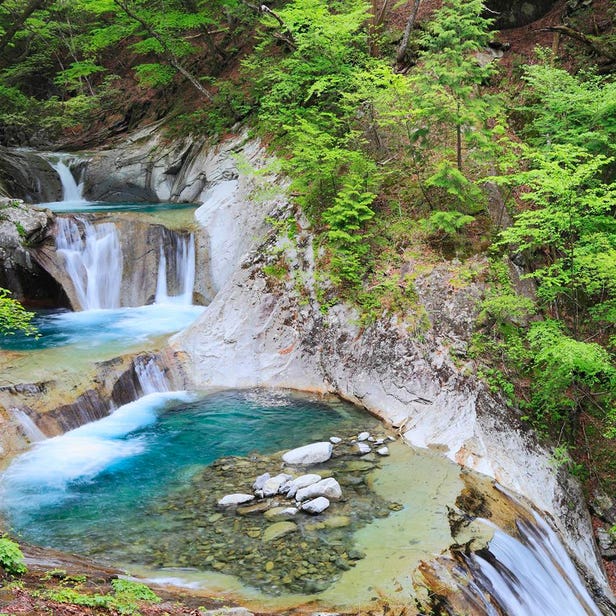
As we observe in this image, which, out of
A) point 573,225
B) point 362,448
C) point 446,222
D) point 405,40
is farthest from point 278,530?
point 405,40

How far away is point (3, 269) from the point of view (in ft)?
43.1

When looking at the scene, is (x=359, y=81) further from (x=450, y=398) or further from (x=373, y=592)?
(x=373, y=592)

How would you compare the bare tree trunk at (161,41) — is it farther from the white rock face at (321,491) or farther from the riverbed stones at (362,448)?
the white rock face at (321,491)

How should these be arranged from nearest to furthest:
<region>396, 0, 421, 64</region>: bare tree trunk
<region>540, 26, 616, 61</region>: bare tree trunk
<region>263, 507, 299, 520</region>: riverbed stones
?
<region>263, 507, 299, 520</region>: riverbed stones
<region>540, 26, 616, 61</region>: bare tree trunk
<region>396, 0, 421, 64</region>: bare tree trunk

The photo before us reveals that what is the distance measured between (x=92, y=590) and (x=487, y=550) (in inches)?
148

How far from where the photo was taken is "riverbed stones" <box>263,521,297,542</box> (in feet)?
19.7

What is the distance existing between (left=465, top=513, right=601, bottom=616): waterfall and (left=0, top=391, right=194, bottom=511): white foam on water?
5.03m

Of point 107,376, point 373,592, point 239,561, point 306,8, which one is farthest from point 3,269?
point 373,592

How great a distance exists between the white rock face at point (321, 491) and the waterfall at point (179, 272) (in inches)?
301

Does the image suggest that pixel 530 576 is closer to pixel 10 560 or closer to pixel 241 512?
pixel 241 512

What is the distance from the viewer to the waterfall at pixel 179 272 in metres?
13.6

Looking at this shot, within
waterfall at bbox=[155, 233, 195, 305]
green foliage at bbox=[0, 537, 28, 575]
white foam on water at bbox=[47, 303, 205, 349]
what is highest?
waterfall at bbox=[155, 233, 195, 305]

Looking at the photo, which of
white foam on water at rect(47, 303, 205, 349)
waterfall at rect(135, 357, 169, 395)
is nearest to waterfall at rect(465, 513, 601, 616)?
waterfall at rect(135, 357, 169, 395)

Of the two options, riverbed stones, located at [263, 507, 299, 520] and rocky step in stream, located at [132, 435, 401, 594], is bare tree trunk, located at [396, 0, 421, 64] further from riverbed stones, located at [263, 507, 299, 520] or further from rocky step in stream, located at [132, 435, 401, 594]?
riverbed stones, located at [263, 507, 299, 520]
